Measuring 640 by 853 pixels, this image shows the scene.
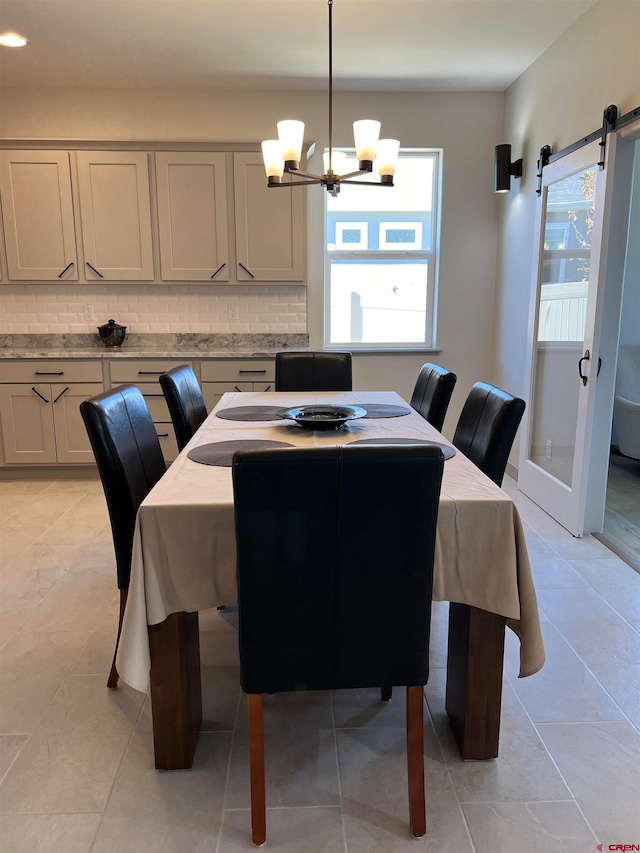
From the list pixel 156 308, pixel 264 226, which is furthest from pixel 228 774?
pixel 156 308

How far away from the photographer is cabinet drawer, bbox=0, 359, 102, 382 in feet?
13.4

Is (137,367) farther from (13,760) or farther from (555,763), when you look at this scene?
(555,763)

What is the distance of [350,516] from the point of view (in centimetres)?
125

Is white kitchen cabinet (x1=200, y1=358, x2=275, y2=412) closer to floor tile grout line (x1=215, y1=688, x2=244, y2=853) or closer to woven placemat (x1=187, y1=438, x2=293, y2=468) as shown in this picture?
woven placemat (x1=187, y1=438, x2=293, y2=468)

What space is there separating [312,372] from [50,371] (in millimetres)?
1913

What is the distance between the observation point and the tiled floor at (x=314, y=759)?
144 cm

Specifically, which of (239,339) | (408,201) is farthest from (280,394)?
(408,201)

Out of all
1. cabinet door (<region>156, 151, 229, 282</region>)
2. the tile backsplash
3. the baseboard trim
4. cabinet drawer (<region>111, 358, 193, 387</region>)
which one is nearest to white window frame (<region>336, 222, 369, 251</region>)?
the tile backsplash

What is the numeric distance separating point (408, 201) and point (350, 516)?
3.88 m

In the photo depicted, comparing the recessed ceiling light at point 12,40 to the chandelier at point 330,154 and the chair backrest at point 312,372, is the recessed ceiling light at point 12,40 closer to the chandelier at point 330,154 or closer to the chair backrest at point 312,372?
the chandelier at point 330,154

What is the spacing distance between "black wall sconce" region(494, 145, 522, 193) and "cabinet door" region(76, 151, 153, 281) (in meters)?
2.39

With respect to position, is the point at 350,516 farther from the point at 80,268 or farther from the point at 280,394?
the point at 80,268

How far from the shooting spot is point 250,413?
2.59 metres

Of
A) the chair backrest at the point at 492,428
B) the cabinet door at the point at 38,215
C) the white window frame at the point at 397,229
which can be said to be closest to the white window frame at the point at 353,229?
the white window frame at the point at 397,229
